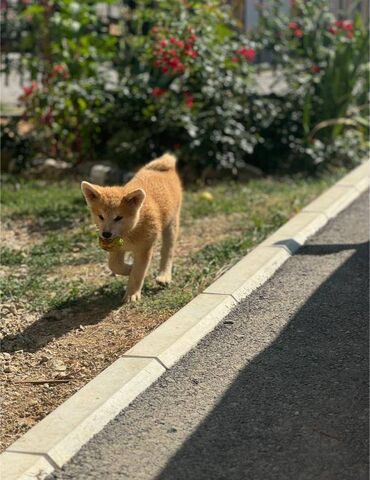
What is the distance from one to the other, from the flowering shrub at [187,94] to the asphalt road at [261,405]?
153 inches

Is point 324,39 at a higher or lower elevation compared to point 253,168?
higher

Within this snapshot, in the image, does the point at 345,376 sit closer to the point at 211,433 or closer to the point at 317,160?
the point at 211,433

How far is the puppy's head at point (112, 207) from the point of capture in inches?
216

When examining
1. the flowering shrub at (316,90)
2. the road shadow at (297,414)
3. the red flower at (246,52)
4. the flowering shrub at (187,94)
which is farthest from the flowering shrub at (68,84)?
the road shadow at (297,414)

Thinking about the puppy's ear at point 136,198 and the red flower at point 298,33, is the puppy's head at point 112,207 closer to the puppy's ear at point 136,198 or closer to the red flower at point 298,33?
the puppy's ear at point 136,198

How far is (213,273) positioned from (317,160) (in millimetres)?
3876

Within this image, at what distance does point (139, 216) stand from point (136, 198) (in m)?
0.22

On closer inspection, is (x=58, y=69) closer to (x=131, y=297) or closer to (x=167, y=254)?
(x=167, y=254)

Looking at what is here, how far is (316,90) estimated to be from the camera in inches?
411

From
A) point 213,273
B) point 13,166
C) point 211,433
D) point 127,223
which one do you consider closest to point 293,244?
point 213,273

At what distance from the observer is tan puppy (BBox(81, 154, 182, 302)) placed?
5500 millimetres

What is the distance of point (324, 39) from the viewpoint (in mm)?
10680

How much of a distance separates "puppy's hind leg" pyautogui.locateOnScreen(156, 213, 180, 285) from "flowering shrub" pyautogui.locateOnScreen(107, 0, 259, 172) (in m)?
3.11

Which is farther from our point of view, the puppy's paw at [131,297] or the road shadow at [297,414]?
the puppy's paw at [131,297]
